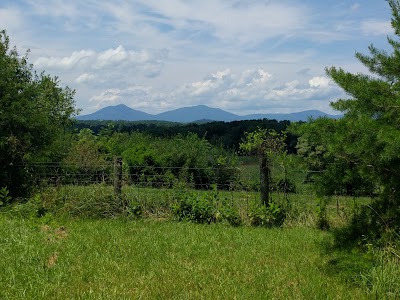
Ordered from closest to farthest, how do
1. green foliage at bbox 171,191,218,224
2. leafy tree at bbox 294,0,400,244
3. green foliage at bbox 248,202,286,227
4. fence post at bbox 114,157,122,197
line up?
leafy tree at bbox 294,0,400,244 → green foliage at bbox 248,202,286,227 → green foliage at bbox 171,191,218,224 → fence post at bbox 114,157,122,197

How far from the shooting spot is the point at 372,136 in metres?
5.18

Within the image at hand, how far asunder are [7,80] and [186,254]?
788 cm

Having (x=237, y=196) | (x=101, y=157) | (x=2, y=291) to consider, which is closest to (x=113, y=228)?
(x=237, y=196)

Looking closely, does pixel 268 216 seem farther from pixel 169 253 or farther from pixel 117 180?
pixel 117 180

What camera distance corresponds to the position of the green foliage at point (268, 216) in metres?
10.0

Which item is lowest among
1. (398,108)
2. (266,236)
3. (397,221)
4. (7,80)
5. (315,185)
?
(266,236)

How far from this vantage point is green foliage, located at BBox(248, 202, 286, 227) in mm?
10023

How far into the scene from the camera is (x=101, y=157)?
19484mm

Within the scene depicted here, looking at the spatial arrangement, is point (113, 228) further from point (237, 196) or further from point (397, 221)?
point (397, 221)

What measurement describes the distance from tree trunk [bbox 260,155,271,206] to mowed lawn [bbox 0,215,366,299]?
115cm

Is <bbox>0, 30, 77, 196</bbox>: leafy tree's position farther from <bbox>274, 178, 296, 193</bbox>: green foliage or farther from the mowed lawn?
<bbox>274, 178, 296, 193</bbox>: green foliage

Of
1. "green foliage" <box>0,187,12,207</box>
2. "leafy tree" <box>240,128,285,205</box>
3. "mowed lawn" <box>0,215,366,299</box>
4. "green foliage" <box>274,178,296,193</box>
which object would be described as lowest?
"mowed lawn" <box>0,215,366,299</box>

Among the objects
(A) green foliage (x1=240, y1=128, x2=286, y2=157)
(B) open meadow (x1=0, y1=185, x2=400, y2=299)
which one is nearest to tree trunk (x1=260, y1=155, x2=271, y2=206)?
(B) open meadow (x1=0, y1=185, x2=400, y2=299)

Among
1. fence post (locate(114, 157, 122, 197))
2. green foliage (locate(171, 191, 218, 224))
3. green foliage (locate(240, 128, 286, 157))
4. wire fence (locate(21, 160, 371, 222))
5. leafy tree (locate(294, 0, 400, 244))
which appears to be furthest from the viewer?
green foliage (locate(240, 128, 286, 157))
